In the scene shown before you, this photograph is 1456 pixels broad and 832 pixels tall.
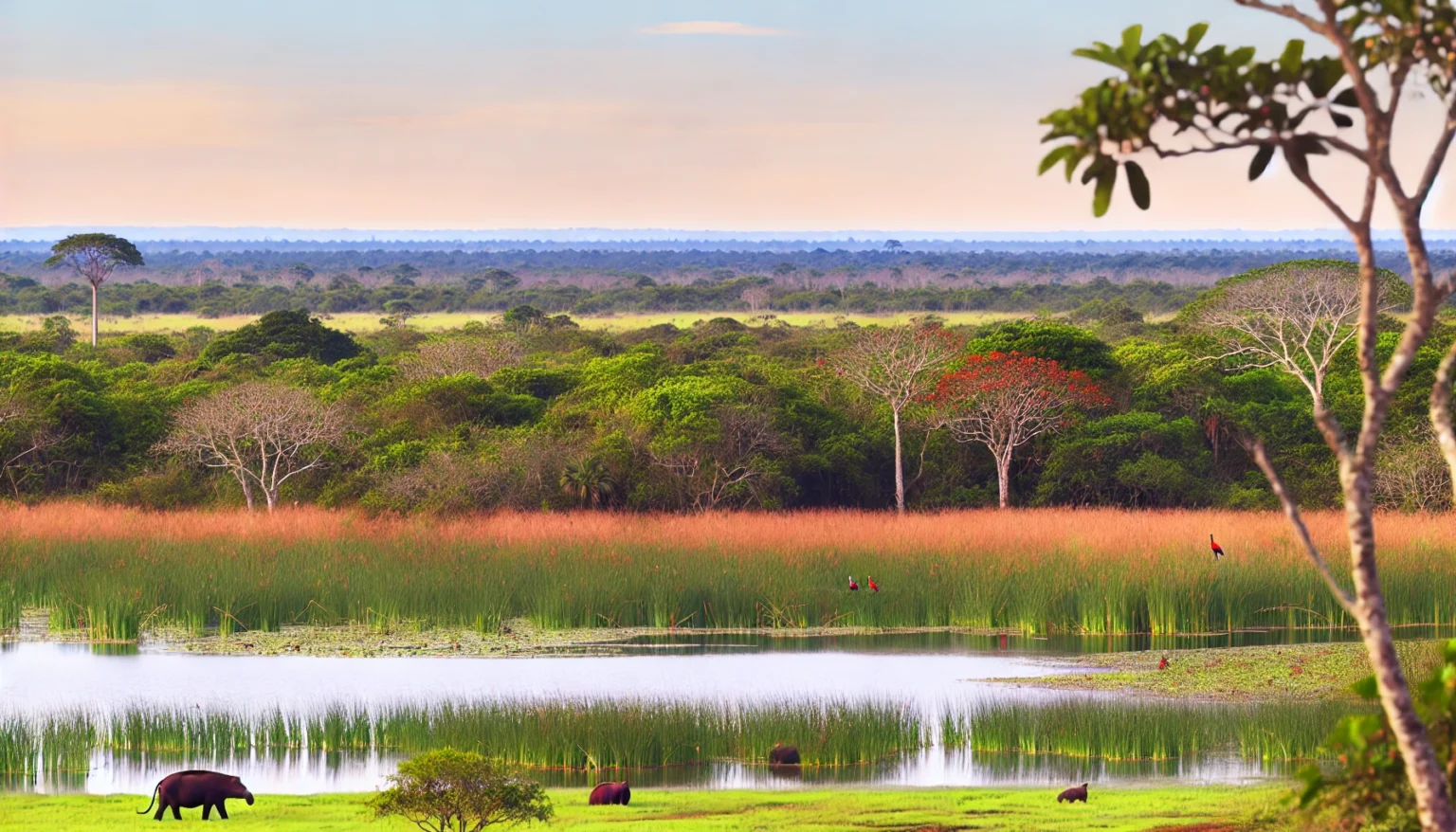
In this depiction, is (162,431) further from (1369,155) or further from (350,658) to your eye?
(1369,155)

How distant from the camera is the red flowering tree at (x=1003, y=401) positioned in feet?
116

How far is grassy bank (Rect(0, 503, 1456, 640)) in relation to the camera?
2353cm

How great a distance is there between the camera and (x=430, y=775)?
10.2m

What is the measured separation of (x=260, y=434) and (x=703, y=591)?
44.2ft

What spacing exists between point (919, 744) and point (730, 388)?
21.3m

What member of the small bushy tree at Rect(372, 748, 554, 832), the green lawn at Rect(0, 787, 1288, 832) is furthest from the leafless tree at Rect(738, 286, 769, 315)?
the small bushy tree at Rect(372, 748, 554, 832)

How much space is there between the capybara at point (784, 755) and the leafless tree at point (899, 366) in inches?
805

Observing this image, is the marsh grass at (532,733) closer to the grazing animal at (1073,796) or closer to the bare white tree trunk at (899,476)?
the grazing animal at (1073,796)

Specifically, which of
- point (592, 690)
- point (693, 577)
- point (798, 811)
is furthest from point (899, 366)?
point (798, 811)

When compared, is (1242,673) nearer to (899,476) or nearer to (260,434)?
(899,476)

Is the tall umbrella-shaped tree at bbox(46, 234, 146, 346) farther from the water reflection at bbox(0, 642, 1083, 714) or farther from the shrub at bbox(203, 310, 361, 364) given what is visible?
the water reflection at bbox(0, 642, 1083, 714)

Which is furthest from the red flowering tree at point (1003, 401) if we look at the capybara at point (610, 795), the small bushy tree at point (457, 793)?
the small bushy tree at point (457, 793)

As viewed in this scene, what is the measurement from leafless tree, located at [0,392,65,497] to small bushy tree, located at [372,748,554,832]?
2796cm

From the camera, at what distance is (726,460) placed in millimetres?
35219
